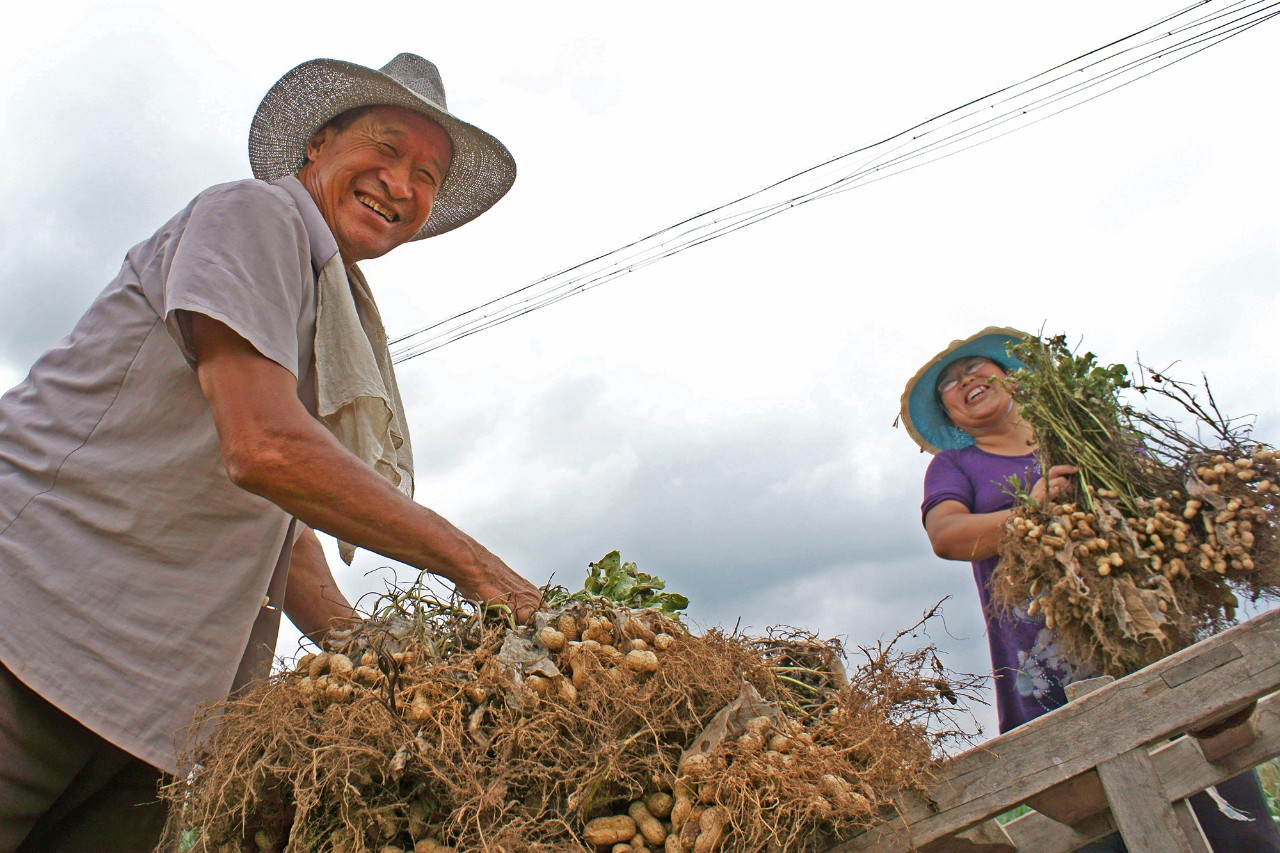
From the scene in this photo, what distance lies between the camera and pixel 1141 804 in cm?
160

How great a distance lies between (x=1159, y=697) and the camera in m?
1.63

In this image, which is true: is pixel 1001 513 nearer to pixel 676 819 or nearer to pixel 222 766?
pixel 676 819

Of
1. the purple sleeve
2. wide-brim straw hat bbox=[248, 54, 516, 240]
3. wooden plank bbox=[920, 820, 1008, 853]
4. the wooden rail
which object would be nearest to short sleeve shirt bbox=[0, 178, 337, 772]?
wide-brim straw hat bbox=[248, 54, 516, 240]

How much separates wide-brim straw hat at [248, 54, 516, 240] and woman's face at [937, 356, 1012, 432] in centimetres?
207

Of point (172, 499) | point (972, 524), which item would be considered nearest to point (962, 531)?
point (972, 524)

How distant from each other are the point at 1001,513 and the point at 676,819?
6.41 feet

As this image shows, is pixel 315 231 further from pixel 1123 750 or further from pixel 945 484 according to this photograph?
pixel 945 484

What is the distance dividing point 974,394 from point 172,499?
303 centimetres

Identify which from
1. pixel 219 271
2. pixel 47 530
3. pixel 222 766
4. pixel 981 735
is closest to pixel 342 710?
pixel 222 766

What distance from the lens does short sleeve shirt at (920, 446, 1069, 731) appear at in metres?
2.85

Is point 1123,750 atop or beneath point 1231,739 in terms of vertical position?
beneath

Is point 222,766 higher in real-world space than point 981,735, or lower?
lower

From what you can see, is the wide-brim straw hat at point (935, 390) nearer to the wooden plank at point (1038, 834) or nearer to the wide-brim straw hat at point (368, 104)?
the wooden plank at point (1038, 834)

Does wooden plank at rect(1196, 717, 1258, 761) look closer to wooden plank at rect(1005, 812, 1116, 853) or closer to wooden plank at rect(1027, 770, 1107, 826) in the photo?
wooden plank at rect(1027, 770, 1107, 826)
